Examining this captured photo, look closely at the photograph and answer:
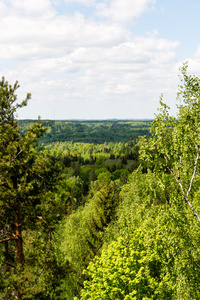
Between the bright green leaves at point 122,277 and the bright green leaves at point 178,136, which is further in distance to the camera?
the bright green leaves at point 122,277

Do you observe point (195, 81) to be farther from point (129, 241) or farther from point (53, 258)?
point (53, 258)

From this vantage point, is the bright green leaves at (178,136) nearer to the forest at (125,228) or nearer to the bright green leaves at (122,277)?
the forest at (125,228)

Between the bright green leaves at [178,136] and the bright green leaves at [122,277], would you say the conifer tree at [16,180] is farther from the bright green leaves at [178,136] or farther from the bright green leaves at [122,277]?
the bright green leaves at [178,136]

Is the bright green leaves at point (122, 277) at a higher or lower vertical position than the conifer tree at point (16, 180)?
lower

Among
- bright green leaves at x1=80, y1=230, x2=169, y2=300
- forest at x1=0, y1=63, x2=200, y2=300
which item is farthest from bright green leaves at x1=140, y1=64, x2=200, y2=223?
bright green leaves at x1=80, y1=230, x2=169, y2=300

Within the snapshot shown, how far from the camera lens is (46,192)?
15.1 metres

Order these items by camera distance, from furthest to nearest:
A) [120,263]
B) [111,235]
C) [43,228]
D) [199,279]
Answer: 1. [111,235]
2. [43,228]
3. [120,263]
4. [199,279]

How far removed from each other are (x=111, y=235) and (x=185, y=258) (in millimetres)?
16796

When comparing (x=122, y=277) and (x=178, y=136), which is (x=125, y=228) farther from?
(x=178, y=136)

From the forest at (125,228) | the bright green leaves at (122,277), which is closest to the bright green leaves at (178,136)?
the forest at (125,228)

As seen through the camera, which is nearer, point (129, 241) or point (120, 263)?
point (120, 263)

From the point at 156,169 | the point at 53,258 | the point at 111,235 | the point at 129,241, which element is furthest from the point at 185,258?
the point at 111,235

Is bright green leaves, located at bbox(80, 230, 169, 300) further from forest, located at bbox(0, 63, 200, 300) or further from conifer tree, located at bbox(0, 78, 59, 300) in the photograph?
conifer tree, located at bbox(0, 78, 59, 300)

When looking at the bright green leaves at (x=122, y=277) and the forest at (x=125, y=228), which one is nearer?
the forest at (x=125, y=228)
